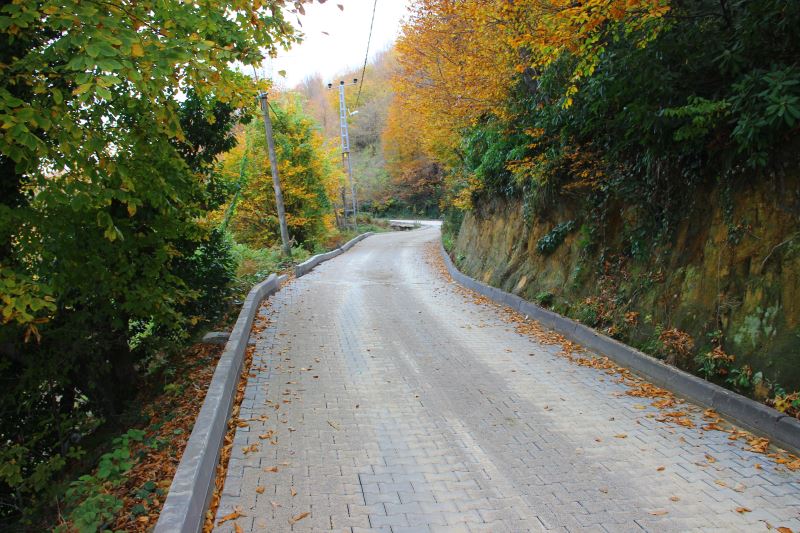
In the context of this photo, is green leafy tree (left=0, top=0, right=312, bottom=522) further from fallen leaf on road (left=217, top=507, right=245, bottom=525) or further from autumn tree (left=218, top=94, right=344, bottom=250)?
autumn tree (left=218, top=94, right=344, bottom=250)

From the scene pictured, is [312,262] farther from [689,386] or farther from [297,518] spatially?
[297,518]

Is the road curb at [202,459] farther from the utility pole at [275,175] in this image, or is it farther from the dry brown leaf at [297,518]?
the utility pole at [275,175]

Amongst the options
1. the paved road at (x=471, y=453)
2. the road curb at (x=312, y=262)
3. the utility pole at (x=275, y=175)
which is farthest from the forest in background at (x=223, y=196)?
the utility pole at (x=275, y=175)

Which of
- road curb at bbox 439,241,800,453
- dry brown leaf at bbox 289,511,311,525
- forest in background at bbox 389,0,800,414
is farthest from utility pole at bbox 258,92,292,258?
dry brown leaf at bbox 289,511,311,525

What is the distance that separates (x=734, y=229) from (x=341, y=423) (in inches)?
200

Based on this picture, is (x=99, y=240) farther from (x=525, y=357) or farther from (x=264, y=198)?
(x=264, y=198)

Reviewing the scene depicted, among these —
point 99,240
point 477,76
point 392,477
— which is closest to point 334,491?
point 392,477

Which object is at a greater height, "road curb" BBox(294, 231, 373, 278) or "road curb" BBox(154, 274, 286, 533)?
"road curb" BBox(154, 274, 286, 533)

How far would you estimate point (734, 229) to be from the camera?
20.3 feet

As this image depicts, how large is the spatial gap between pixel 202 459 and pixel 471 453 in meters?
2.34

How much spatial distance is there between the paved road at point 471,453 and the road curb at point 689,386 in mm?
358

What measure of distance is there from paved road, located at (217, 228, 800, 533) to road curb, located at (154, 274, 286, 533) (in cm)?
20

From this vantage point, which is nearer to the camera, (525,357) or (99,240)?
(99,240)

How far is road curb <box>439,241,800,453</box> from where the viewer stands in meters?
4.84
